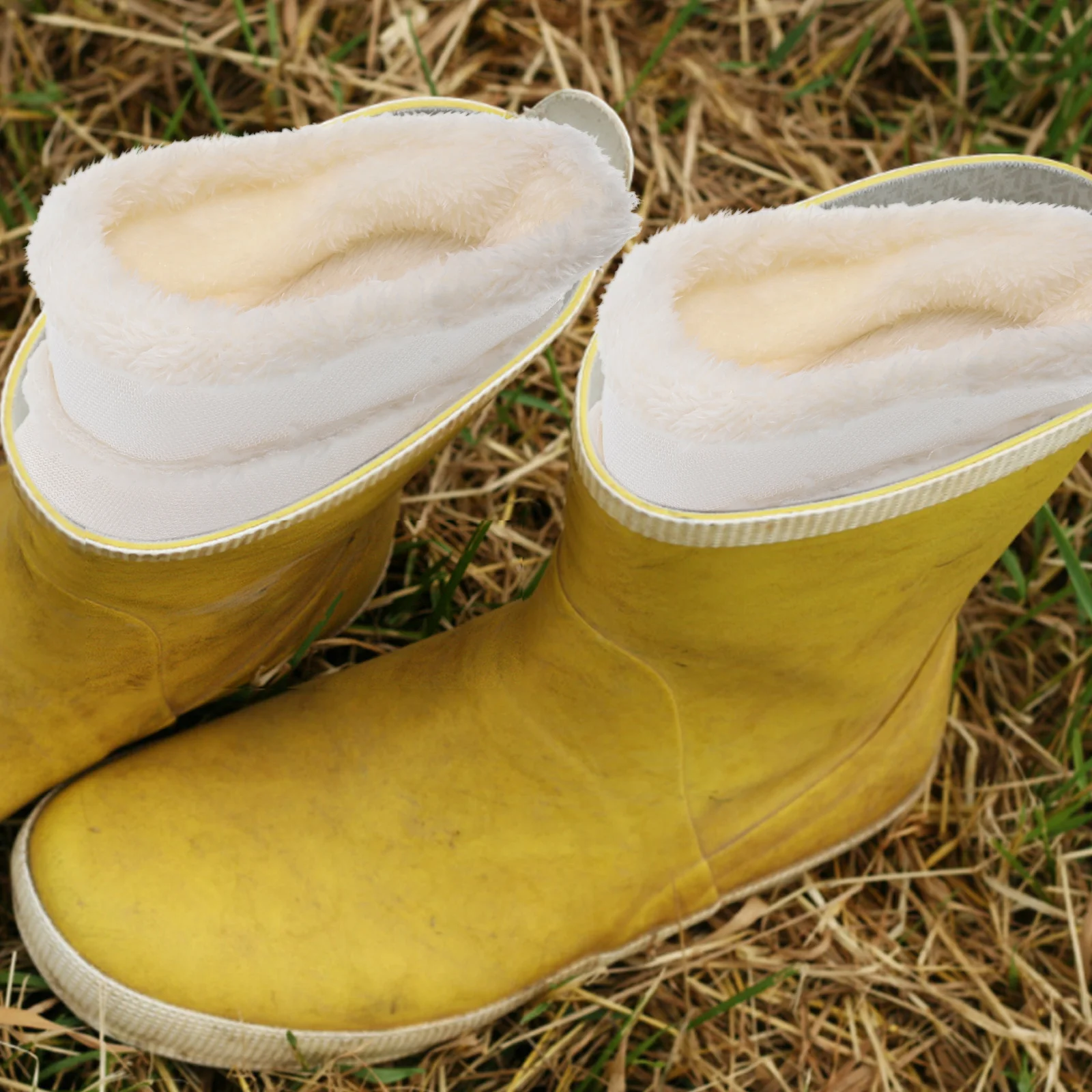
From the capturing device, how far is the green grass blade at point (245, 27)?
A: 3.96ft

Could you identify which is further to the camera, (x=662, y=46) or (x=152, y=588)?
(x=662, y=46)

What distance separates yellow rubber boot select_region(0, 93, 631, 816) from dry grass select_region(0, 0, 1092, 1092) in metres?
0.13

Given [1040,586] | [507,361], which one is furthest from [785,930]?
[507,361]

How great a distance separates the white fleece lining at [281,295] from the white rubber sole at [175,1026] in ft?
0.97

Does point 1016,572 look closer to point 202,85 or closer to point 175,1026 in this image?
point 175,1026

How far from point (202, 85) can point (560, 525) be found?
0.56 metres

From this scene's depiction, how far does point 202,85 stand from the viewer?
47.0 inches

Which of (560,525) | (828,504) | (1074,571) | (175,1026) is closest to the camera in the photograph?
(828,504)

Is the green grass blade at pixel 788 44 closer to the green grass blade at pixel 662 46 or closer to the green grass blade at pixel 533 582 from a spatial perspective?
the green grass blade at pixel 662 46

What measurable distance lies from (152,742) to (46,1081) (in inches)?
9.3

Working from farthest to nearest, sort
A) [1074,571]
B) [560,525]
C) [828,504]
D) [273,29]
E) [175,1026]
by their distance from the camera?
[273,29], [560,525], [1074,571], [175,1026], [828,504]

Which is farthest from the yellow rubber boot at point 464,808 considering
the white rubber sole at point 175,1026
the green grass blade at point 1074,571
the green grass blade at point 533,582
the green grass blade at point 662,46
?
the green grass blade at point 662,46

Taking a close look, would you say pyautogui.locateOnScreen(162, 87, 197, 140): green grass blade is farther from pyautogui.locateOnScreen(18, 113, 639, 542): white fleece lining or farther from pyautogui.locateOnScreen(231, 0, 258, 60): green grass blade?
pyautogui.locateOnScreen(18, 113, 639, 542): white fleece lining

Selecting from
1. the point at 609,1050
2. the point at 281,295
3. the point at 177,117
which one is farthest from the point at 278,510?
the point at 177,117
